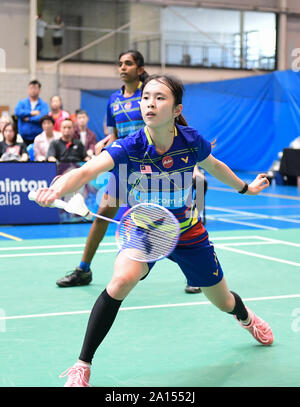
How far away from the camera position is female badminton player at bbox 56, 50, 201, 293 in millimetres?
5289

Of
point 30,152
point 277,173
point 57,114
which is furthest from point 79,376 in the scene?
point 277,173

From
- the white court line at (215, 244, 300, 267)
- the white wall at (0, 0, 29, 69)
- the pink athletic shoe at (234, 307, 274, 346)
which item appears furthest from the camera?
the white wall at (0, 0, 29, 69)

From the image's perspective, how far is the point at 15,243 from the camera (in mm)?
7613

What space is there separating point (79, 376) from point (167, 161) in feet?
3.68

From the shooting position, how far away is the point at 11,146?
32.4ft

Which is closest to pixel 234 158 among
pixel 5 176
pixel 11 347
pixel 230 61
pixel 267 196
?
pixel 267 196

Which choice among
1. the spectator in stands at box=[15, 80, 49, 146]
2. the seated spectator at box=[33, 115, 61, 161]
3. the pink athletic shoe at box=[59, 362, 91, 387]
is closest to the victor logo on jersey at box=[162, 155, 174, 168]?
the pink athletic shoe at box=[59, 362, 91, 387]

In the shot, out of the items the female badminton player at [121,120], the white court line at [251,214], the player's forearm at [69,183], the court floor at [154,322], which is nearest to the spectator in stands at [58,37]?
the white court line at [251,214]

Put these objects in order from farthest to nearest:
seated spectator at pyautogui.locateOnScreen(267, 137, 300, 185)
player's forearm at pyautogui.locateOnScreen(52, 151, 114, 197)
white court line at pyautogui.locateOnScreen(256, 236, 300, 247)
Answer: seated spectator at pyautogui.locateOnScreen(267, 137, 300, 185), white court line at pyautogui.locateOnScreen(256, 236, 300, 247), player's forearm at pyautogui.locateOnScreen(52, 151, 114, 197)

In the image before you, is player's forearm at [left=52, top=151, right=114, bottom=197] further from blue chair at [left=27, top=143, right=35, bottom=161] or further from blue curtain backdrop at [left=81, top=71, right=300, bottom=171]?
blue curtain backdrop at [left=81, top=71, right=300, bottom=171]

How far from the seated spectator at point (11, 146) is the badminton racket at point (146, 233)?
6660 millimetres

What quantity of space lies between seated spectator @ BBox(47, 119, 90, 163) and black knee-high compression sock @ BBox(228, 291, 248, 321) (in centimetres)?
629

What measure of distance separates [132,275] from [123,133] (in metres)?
2.43

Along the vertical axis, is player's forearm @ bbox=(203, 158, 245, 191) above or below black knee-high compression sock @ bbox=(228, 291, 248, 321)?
above
